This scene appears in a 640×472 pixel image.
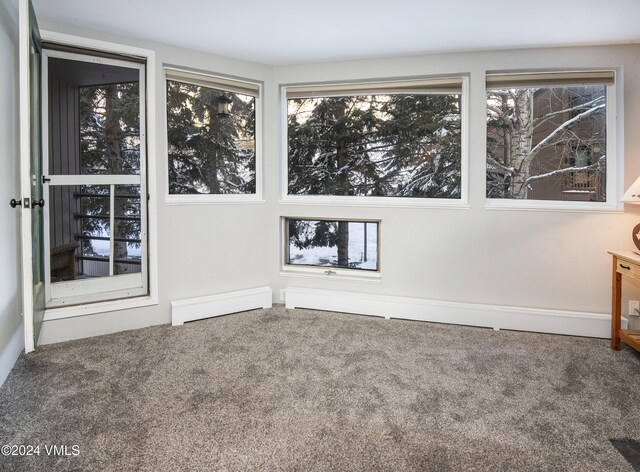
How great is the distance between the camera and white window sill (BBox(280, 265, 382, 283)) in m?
3.95

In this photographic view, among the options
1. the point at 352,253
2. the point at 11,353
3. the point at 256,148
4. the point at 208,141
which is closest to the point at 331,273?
the point at 352,253

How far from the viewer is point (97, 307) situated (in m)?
3.27

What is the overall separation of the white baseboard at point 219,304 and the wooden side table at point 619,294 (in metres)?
2.77

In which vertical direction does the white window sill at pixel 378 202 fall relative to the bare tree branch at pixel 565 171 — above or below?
below


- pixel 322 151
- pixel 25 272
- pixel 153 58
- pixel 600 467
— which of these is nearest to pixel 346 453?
pixel 600 467

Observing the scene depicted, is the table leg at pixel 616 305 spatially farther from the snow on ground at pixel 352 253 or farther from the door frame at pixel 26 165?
the door frame at pixel 26 165

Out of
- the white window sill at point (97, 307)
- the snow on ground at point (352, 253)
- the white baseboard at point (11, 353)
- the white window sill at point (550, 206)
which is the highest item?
the white window sill at point (550, 206)

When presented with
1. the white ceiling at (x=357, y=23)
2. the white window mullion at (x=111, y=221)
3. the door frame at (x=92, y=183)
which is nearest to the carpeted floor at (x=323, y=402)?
the door frame at (x=92, y=183)

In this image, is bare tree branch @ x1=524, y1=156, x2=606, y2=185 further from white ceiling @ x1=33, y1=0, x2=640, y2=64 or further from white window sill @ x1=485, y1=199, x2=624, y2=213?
white ceiling @ x1=33, y1=0, x2=640, y2=64

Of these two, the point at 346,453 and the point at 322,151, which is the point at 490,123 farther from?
the point at 346,453

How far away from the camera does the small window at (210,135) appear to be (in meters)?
3.65

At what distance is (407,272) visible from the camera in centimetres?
379

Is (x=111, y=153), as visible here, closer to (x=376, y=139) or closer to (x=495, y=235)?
(x=376, y=139)

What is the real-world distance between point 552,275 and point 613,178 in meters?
0.89
